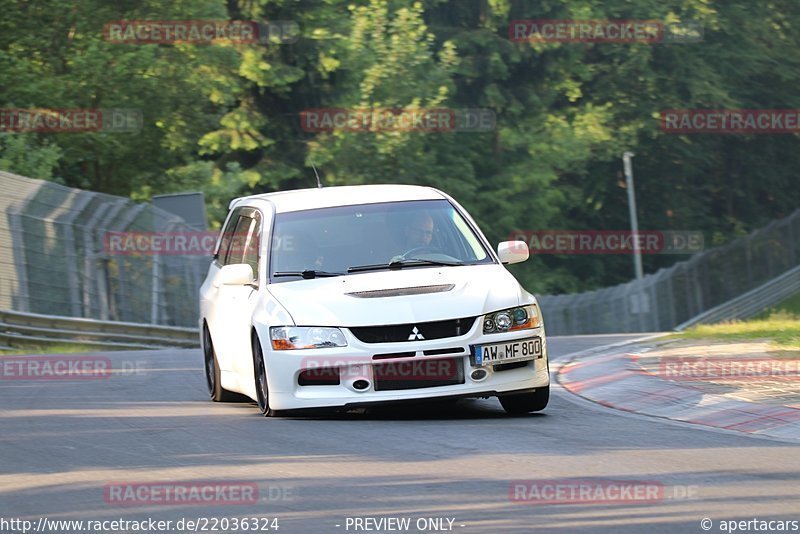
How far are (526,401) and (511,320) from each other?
0.72 meters

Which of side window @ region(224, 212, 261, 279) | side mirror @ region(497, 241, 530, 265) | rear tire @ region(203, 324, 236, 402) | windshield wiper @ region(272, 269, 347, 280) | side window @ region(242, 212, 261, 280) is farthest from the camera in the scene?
rear tire @ region(203, 324, 236, 402)

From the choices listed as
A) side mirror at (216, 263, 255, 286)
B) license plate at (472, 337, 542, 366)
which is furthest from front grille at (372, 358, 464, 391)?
side mirror at (216, 263, 255, 286)

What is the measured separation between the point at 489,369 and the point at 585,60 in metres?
54.8

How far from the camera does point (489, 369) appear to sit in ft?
36.4

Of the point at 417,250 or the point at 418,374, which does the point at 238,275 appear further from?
the point at 418,374

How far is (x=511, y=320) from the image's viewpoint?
36.8ft

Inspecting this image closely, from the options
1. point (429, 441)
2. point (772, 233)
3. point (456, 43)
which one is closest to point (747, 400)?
point (429, 441)

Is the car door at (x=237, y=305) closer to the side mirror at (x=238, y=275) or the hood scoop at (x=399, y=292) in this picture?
the side mirror at (x=238, y=275)

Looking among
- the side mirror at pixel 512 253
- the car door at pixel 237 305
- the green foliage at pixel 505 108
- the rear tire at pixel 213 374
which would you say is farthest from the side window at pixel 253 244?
the green foliage at pixel 505 108

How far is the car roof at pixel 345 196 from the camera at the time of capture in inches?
494

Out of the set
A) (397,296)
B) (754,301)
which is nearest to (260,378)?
(397,296)

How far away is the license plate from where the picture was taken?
11.0m

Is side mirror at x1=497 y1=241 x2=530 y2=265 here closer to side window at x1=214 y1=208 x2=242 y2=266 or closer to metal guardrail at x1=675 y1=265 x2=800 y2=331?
side window at x1=214 y1=208 x2=242 y2=266

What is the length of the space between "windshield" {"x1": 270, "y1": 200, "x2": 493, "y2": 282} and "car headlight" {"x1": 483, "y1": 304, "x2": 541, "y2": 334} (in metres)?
0.84
